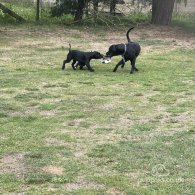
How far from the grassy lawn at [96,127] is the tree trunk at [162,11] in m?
7.63

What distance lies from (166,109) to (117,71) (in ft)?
10.8

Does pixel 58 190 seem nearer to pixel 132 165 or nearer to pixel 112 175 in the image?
pixel 112 175

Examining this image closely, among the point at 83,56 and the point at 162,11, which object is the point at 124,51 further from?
the point at 162,11

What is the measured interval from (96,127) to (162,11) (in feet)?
45.7

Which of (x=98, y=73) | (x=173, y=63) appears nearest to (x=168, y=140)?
(x=98, y=73)

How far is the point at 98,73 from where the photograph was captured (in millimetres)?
9828

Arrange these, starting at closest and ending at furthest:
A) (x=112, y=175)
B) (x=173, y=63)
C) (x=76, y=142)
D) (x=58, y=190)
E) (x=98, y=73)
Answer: (x=58, y=190) < (x=112, y=175) < (x=76, y=142) < (x=98, y=73) < (x=173, y=63)

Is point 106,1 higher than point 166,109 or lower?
higher

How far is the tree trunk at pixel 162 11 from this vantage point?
19125 millimetres

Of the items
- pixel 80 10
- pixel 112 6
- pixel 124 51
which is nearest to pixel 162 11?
pixel 112 6

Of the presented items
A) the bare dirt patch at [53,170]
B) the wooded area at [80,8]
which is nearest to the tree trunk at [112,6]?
the wooded area at [80,8]

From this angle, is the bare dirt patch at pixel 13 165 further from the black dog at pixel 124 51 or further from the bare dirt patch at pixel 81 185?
the black dog at pixel 124 51

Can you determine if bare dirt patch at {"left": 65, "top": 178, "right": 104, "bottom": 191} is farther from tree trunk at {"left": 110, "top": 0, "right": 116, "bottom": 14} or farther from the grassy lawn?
tree trunk at {"left": 110, "top": 0, "right": 116, "bottom": 14}

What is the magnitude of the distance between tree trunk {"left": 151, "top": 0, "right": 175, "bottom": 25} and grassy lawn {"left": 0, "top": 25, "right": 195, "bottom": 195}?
7.63 m
